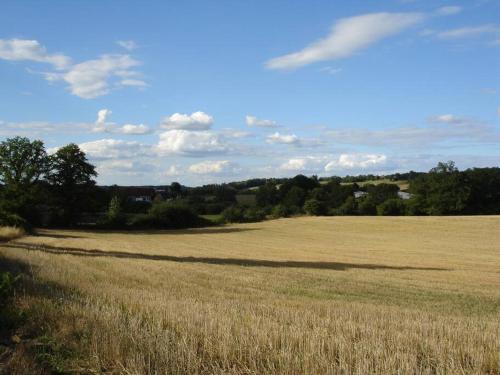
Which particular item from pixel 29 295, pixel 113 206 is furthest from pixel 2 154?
pixel 29 295

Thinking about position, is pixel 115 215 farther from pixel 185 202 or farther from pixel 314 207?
pixel 314 207

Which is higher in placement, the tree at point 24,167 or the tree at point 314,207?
the tree at point 24,167

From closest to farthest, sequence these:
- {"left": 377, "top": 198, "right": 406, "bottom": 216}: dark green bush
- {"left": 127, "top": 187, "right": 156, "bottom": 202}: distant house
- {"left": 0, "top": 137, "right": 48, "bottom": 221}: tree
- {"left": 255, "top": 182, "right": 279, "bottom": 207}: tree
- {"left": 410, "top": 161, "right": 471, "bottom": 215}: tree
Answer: {"left": 0, "top": 137, "right": 48, "bottom": 221}: tree, {"left": 410, "top": 161, "right": 471, "bottom": 215}: tree, {"left": 377, "top": 198, "right": 406, "bottom": 216}: dark green bush, {"left": 255, "top": 182, "right": 279, "bottom": 207}: tree, {"left": 127, "top": 187, "right": 156, "bottom": 202}: distant house

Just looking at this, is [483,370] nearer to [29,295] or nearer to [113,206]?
[29,295]

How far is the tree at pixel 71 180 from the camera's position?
7512 cm

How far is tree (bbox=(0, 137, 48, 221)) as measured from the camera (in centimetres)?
6669

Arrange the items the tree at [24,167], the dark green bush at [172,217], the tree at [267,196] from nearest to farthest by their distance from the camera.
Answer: the tree at [24,167], the dark green bush at [172,217], the tree at [267,196]

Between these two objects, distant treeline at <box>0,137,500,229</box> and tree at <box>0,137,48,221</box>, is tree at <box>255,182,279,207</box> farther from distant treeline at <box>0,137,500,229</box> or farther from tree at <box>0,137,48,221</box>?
tree at <box>0,137,48,221</box>

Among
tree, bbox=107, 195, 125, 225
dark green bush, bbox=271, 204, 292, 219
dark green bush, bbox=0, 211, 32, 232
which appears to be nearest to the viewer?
dark green bush, bbox=0, 211, 32, 232

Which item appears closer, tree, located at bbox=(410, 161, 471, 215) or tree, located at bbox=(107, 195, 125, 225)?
tree, located at bbox=(107, 195, 125, 225)

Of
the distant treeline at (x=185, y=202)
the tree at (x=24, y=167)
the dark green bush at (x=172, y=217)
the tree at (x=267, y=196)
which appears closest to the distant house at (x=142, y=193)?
the distant treeline at (x=185, y=202)

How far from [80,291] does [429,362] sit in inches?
294

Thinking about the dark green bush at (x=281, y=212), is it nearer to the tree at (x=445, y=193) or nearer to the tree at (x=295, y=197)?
the tree at (x=295, y=197)

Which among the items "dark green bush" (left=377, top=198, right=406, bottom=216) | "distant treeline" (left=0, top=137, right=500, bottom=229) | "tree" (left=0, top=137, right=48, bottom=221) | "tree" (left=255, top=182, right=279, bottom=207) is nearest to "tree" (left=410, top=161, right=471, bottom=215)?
"distant treeline" (left=0, top=137, right=500, bottom=229)
